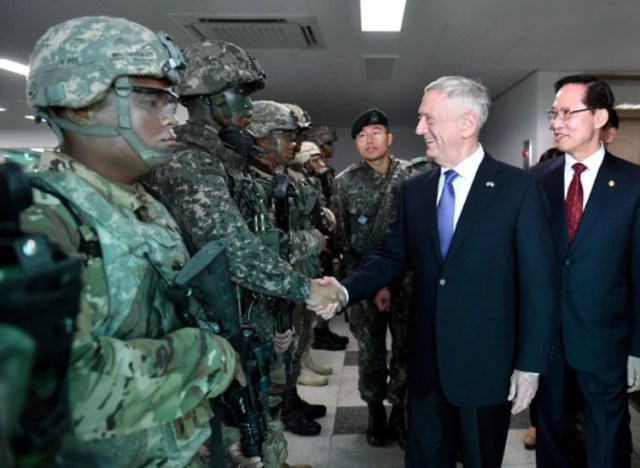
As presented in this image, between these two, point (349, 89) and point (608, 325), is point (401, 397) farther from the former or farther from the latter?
point (349, 89)

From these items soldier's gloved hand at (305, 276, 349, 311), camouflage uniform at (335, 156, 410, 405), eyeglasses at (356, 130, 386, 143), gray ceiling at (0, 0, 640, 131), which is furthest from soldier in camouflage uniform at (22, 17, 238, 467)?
gray ceiling at (0, 0, 640, 131)

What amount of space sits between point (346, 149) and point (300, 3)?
771cm

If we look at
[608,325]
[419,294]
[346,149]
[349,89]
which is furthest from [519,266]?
[346,149]

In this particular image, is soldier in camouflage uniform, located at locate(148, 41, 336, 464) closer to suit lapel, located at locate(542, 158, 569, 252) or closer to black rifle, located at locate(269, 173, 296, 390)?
black rifle, located at locate(269, 173, 296, 390)

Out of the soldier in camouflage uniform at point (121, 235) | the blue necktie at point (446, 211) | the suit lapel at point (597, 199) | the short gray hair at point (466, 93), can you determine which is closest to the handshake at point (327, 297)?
the blue necktie at point (446, 211)

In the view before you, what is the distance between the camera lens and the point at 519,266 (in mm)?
1396

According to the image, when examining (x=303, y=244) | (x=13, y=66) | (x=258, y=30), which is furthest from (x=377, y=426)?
(x=13, y=66)

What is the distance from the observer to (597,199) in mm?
1672

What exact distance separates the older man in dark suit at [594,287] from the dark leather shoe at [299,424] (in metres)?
1.13

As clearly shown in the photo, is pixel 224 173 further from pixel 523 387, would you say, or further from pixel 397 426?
pixel 397 426

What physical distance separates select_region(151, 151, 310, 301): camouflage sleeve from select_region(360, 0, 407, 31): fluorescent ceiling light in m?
2.66

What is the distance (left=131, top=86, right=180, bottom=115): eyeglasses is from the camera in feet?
3.27

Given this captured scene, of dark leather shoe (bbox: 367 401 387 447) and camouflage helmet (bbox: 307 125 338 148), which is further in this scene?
camouflage helmet (bbox: 307 125 338 148)

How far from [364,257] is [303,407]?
910 millimetres
